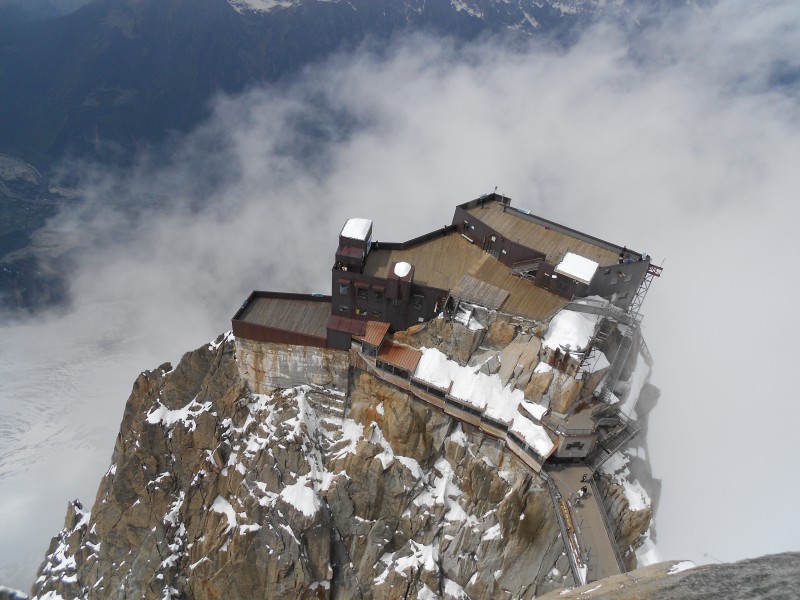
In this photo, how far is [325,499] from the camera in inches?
2721

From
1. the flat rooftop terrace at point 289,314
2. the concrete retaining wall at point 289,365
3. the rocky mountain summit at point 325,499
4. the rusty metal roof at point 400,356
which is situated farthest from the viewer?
the flat rooftop terrace at point 289,314

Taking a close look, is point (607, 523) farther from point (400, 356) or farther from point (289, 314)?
point (289, 314)

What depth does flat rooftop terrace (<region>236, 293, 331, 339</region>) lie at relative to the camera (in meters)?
71.9

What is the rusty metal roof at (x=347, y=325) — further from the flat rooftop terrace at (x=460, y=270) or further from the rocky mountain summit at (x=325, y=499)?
the flat rooftop terrace at (x=460, y=270)

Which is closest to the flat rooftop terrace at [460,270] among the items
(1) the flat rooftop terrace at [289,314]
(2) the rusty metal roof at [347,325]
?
(2) the rusty metal roof at [347,325]

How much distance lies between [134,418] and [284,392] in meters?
29.6

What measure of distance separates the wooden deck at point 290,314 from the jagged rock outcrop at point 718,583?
54.2 m

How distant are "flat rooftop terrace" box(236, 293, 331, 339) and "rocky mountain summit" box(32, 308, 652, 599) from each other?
704 centimetres

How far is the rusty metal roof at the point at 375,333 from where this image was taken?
67625 mm

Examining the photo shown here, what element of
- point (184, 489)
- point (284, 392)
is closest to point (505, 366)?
point (284, 392)

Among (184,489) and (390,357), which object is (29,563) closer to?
(184,489)

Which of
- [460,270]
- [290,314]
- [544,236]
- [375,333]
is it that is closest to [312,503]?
[375,333]

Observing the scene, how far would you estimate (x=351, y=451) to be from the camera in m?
70.2

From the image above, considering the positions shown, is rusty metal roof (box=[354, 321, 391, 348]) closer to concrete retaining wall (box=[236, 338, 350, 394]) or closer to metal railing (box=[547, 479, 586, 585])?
concrete retaining wall (box=[236, 338, 350, 394])
